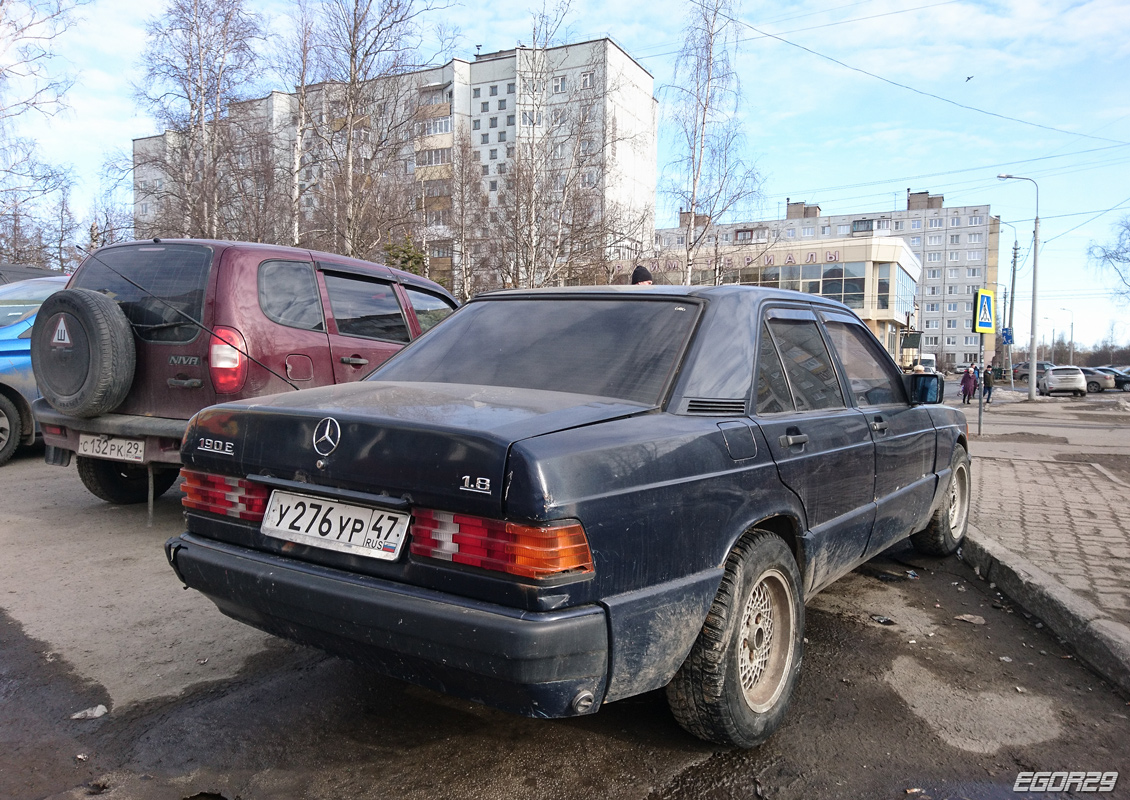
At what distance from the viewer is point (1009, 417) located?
67.7 feet

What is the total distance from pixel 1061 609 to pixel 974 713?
1.27 metres

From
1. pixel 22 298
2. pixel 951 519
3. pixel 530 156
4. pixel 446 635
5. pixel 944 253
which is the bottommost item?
pixel 951 519

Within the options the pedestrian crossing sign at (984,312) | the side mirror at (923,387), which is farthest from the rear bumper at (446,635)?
the pedestrian crossing sign at (984,312)

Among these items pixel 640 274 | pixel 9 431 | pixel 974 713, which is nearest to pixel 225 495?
pixel 974 713

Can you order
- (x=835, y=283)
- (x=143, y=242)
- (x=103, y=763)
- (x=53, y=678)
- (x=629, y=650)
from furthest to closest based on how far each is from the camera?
(x=835, y=283) → (x=143, y=242) → (x=53, y=678) → (x=103, y=763) → (x=629, y=650)

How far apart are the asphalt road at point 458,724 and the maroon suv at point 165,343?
4.12ft

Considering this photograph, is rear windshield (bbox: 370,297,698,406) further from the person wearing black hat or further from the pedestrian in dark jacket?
the pedestrian in dark jacket

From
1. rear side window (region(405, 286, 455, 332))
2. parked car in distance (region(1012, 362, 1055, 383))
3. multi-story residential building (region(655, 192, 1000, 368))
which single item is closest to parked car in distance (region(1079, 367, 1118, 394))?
parked car in distance (region(1012, 362, 1055, 383))

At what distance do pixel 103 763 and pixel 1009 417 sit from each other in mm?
22766

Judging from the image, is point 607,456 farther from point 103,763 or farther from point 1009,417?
point 1009,417

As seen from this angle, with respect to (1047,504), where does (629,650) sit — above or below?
above

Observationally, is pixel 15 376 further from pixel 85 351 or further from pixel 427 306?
pixel 427 306

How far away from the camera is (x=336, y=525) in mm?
2240

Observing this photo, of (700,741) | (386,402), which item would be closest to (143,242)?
(386,402)
